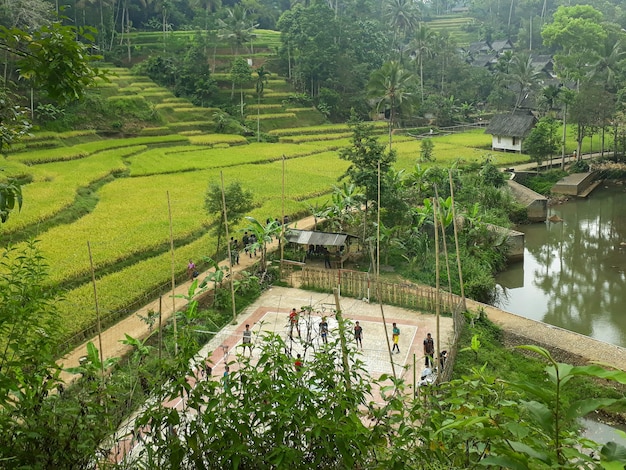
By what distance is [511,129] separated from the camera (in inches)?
1358

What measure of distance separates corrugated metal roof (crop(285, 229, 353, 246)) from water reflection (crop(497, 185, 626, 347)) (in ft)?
15.5

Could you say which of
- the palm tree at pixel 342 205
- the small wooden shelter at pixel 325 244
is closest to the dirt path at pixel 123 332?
the small wooden shelter at pixel 325 244

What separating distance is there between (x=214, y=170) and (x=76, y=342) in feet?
59.4

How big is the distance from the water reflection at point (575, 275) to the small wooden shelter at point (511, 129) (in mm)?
9297

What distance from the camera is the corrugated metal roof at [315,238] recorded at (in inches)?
636

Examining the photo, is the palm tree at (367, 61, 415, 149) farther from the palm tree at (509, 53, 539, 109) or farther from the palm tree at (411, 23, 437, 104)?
the palm tree at (411, 23, 437, 104)

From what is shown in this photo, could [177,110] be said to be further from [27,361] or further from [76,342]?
[27,361]

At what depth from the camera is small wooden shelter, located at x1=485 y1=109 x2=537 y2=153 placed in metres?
33.9

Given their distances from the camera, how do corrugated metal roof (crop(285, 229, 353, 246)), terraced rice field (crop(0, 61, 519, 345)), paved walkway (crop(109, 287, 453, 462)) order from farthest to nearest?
corrugated metal roof (crop(285, 229, 353, 246)) → terraced rice field (crop(0, 61, 519, 345)) → paved walkway (crop(109, 287, 453, 462))

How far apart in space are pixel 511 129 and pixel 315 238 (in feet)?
73.9

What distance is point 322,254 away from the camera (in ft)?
57.4

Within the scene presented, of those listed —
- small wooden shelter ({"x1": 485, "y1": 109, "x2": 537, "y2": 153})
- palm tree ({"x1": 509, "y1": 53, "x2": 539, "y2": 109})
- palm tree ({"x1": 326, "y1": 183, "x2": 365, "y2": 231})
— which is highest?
palm tree ({"x1": 509, "y1": 53, "x2": 539, "y2": 109})

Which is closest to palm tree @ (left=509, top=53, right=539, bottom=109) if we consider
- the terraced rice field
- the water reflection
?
the terraced rice field

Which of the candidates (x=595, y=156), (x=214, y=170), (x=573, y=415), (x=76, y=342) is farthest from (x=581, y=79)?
(x=573, y=415)
